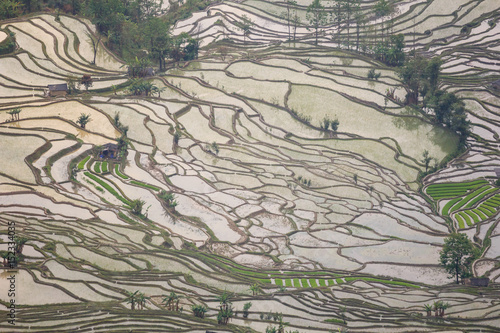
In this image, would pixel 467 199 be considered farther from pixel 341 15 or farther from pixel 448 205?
pixel 341 15

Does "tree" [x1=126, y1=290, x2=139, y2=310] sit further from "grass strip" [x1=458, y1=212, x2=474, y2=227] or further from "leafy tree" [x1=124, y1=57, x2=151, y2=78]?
"leafy tree" [x1=124, y1=57, x2=151, y2=78]

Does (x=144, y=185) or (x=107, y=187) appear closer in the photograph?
(x=107, y=187)

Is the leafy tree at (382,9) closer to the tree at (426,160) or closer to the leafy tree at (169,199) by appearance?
the tree at (426,160)

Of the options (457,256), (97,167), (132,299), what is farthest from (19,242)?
(457,256)

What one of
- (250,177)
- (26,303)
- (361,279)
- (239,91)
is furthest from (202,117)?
(26,303)

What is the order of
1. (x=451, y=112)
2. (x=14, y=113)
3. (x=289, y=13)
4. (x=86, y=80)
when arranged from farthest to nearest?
(x=289, y=13), (x=86, y=80), (x=451, y=112), (x=14, y=113)

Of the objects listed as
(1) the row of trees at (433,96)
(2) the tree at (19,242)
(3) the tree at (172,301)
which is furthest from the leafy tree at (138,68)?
(3) the tree at (172,301)

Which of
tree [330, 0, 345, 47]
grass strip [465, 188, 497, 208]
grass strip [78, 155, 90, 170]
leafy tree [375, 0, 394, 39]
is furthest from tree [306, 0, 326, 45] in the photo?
grass strip [78, 155, 90, 170]
